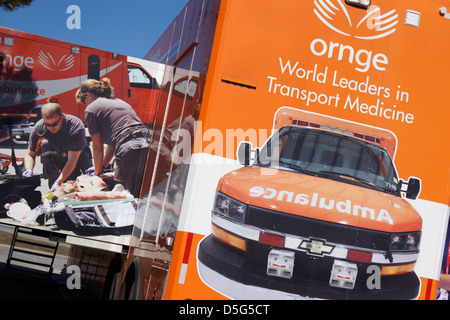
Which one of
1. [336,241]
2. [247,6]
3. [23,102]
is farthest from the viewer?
[23,102]

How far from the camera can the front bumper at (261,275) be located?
4.09m

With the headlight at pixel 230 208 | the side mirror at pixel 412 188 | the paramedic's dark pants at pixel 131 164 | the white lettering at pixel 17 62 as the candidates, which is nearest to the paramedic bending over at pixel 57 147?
the paramedic's dark pants at pixel 131 164

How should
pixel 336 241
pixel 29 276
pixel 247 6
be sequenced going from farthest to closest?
pixel 29 276 < pixel 247 6 < pixel 336 241

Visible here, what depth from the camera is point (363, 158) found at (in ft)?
14.6

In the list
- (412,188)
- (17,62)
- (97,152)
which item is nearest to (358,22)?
(412,188)

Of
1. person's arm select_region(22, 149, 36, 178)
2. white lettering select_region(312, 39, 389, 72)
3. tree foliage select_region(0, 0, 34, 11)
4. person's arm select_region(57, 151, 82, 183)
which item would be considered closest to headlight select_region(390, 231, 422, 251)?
white lettering select_region(312, 39, 389, 72)

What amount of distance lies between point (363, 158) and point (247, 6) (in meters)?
1.46

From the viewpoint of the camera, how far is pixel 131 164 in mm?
6410

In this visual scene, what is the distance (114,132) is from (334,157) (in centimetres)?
283

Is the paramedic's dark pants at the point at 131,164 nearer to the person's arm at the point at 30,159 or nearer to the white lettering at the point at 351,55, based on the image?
the person's arm at the point at 30,159

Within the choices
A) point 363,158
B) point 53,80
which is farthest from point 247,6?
point 53,80

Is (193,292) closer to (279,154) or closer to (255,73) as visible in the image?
(279,154)

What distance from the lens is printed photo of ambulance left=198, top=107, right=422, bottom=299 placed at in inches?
161

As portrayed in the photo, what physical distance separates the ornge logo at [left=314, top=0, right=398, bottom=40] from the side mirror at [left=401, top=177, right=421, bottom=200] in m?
Answer: 1.17
